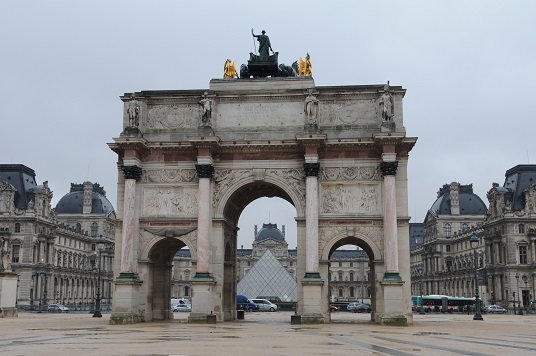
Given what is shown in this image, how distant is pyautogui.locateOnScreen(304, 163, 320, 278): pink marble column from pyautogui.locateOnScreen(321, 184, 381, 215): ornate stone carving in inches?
38.7

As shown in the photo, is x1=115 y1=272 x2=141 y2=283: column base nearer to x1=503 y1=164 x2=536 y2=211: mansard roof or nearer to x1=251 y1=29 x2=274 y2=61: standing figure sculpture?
x1=251 y1=29 x2=274 y2=61: standing figure sculpture

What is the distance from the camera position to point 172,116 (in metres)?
36.4

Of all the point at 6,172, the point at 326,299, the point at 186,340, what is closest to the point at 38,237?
the point at 6,172

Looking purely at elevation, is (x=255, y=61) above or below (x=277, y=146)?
above

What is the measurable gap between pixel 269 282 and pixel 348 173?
7079cm

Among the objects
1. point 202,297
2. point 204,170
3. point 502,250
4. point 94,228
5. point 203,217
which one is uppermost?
point 94,228

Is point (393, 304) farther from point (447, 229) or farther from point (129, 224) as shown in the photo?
point (447, 229)

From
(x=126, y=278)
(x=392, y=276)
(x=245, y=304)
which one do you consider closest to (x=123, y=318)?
(x=126, y=278)

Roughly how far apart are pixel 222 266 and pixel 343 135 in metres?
9.69

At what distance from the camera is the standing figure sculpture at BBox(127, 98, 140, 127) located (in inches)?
1398

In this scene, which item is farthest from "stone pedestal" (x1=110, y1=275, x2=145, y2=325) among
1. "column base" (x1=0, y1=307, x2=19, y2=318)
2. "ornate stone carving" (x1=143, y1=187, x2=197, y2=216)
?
"column base" (x1=0, y1=307, x2=19, y2=318)

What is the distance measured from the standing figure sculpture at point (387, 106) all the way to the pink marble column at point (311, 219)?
4485 millimetres

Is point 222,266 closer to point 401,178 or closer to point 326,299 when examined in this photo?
point 326,299

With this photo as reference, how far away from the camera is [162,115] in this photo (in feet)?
120
